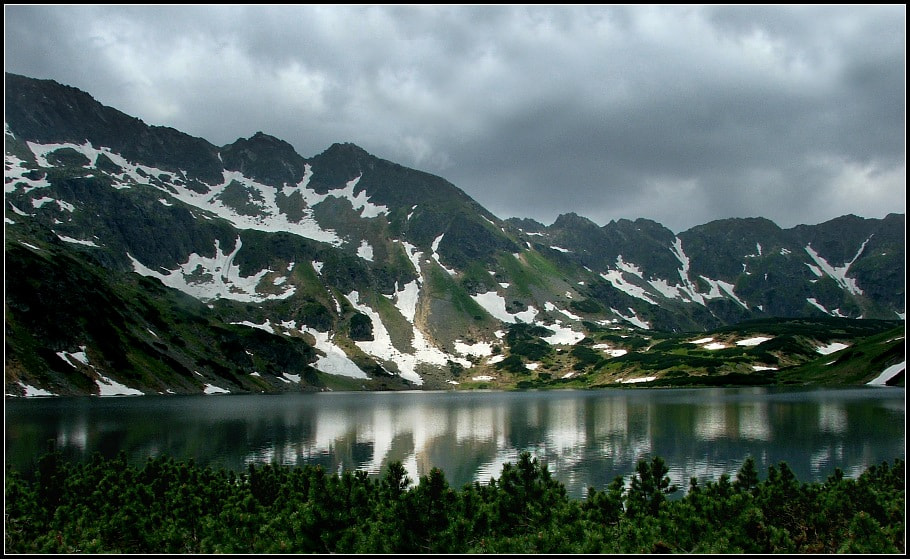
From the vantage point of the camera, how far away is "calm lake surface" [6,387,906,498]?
66.4 m

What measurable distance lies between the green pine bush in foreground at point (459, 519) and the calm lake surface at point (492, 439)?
872 inches

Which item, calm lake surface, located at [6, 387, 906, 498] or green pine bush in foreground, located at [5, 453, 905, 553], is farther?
calm lake surface, located at [6, 387, 906, 498]

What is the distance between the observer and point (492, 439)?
308ft

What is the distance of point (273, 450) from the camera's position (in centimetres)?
8081

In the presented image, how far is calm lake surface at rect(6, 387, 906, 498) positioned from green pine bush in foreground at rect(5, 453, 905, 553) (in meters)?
22.2

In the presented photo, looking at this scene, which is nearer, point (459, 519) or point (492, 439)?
point (459, 519)

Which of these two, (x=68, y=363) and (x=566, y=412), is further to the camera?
(x=68, y=363)

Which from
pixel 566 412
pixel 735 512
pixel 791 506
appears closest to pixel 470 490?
pixel 735 512

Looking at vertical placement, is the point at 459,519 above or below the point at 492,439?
above

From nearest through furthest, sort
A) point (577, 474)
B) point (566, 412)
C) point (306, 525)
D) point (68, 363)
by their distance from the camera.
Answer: point (306, 525), point (577, 474), point (566, 412), point (68, 363)

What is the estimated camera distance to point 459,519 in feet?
98.6

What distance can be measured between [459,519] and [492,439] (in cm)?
6564

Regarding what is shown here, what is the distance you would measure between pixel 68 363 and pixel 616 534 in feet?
697

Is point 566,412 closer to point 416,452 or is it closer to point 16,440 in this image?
point 416,452
